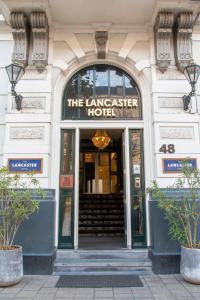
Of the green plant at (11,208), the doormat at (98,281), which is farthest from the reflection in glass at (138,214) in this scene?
the green plant at (11,208)

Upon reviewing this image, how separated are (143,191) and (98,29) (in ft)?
13.8

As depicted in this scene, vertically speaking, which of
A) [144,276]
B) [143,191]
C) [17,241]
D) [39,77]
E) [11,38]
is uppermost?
[11,38]

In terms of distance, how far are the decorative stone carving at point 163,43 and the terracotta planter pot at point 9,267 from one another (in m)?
5.30

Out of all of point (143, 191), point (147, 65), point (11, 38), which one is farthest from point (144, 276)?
point (11, 38)

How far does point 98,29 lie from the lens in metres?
7.27

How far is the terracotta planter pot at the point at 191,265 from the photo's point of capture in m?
5.20

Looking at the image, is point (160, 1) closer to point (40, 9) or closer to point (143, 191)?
point (40, 9)

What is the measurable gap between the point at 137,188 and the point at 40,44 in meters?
4.22

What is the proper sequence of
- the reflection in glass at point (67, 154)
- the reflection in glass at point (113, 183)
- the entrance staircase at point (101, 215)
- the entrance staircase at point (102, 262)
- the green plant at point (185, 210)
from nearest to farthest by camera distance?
the green plant at point (185, 210) → the entrance staircase at point (102, 262) → the reflection in glass at point (67, 154) → the entrance staircase at point (101, 215) → the reflection in glass at point (113, 183)

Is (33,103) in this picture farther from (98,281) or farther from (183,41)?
(98,281)

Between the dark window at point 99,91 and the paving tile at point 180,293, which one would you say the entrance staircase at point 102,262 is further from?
the dark window at point 99,91

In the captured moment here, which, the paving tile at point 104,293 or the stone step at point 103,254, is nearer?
the paving tile at point 104,293

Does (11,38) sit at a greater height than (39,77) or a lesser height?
greater

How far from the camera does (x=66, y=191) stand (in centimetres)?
691
